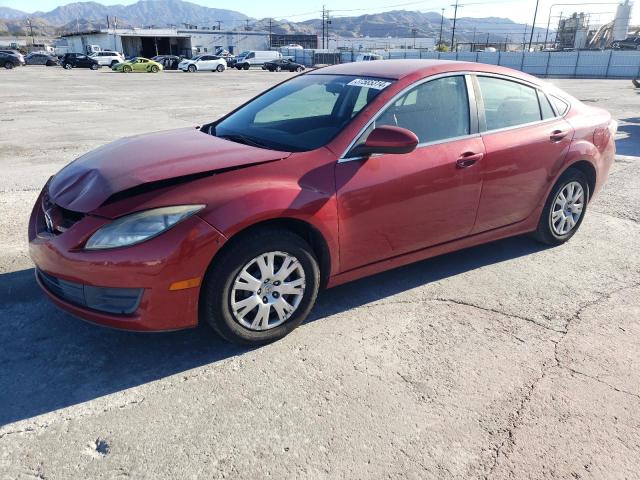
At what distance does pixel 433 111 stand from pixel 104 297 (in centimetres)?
255

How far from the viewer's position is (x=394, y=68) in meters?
3.97

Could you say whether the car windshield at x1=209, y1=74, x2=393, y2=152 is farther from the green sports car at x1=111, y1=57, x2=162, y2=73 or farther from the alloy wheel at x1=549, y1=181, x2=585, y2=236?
the green sports car at x1=111, y1=57, x2=162, y2=73

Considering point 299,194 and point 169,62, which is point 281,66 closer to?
point 169,62

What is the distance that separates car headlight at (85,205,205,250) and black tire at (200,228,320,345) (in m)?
0.35

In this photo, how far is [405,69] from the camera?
389cm

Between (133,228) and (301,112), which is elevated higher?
(301,112)

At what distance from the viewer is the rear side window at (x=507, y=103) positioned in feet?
13.4

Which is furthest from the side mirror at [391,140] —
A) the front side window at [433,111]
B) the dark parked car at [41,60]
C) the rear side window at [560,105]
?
the dark parked car at [41,60]

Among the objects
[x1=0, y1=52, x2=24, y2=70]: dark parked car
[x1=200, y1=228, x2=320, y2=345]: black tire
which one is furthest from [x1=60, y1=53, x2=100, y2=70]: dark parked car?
[x1=200, y1=228, x2=320, y2=345]: black tire

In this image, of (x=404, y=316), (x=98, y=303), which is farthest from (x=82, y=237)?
(x=404, y=316)

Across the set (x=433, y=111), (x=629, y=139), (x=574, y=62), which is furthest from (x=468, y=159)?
(x=574, y=62)

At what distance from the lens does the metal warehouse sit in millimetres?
70438

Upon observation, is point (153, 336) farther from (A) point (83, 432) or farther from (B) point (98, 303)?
(A) point (83, 432)

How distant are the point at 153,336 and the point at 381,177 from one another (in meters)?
1.77
